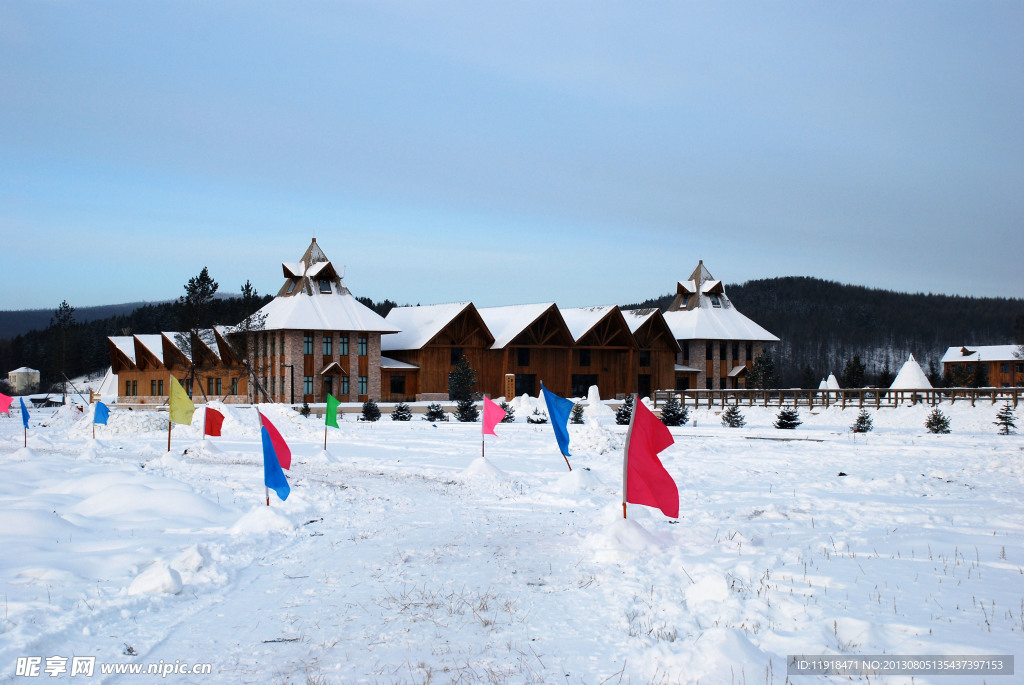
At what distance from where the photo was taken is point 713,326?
212 feet

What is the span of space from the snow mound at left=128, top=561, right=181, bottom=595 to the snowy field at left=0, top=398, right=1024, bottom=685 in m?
0.02

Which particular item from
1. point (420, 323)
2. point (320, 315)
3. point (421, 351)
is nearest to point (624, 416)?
point (421, 351)

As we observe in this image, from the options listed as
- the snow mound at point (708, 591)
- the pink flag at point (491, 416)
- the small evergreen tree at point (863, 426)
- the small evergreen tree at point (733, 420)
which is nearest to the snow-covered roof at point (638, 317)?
the small evergreen tree at point (733, 420)

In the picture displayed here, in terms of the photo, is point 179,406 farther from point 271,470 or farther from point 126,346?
point 126,346

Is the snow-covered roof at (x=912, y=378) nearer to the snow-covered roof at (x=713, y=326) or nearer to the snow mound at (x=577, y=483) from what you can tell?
the snow-covered roof at (x=713, y=326)

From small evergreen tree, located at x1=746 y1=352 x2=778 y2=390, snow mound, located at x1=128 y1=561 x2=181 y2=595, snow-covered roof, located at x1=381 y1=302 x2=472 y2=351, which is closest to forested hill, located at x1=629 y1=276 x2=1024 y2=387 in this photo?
small evergreen tree, located at x1=746 y1=352 x2=778 y2=390

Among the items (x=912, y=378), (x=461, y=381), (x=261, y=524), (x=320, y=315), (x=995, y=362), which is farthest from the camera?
(x=995, y=362)

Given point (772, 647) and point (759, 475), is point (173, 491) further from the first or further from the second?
point (759, 475)

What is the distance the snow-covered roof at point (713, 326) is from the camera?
209 feet

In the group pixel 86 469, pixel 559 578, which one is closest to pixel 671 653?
pixel 559 578

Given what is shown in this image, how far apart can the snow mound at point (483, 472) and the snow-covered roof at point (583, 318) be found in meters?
38.1

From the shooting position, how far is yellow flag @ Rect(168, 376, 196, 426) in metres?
20.2

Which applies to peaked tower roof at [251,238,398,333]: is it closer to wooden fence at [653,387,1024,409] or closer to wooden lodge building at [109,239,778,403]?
wooden lodge building at [109,239,778,403]

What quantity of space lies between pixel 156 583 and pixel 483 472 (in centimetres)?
1056
